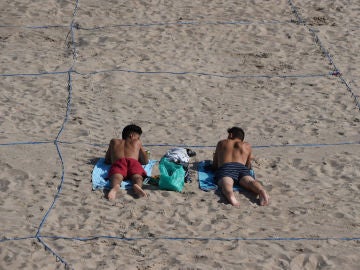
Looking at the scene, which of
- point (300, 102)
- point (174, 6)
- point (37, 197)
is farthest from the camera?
point (174, 6)

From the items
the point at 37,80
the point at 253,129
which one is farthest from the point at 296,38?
the point at 37,80

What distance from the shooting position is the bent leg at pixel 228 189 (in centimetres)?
833

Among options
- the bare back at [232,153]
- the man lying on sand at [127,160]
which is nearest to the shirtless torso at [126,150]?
the man lying on sand at [127,160]

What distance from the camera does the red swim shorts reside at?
8.71m

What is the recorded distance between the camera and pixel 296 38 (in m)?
13.1

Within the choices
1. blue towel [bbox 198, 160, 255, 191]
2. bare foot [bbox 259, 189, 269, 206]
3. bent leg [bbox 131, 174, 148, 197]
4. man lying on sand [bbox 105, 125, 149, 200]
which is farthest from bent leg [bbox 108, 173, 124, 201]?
bare foot [bbox 259, 189, 269, 206]

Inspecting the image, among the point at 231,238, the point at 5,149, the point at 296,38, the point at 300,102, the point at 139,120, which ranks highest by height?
the point at 296,38

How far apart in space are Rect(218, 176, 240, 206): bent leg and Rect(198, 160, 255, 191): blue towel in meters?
0.12

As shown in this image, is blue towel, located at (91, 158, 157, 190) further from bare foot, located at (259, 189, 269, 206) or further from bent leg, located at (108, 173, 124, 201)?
bare foot, located at (259, 189, 269, 206)

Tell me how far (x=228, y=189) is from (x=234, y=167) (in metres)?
0.39

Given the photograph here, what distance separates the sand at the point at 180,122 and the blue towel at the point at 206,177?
0.54 feet

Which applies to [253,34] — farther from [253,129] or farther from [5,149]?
[5,149]

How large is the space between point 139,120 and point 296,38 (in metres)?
3.83

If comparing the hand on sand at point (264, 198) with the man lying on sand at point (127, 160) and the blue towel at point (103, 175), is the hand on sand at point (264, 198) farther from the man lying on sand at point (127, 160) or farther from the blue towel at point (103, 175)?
the blue towel at point (103, 175)
